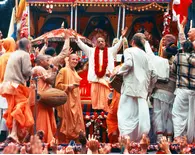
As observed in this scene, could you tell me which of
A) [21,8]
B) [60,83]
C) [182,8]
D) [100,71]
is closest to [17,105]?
[60,83]

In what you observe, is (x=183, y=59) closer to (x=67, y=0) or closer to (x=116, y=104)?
(x=116, y=104)

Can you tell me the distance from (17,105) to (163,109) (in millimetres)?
2536

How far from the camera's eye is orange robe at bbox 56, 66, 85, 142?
45.2 feet

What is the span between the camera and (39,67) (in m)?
13.0

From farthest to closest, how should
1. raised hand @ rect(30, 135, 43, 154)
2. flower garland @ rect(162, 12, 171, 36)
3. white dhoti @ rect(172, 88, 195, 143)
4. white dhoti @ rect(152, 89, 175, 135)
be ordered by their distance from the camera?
flower garland @ rect(162, 12, 171, 36), white dhoti @ rect(152, 89, 175, 135), white dhoti @ rect(172, 88, 195, 143), raised hand @ rect(30, 135, 43, 154)

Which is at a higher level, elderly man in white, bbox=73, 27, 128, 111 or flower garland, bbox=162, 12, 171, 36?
flower garland, bbox=162, 12, 171, 36

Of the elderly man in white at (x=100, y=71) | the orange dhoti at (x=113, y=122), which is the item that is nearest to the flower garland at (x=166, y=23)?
the elderly man in white at (x=100, y=71)

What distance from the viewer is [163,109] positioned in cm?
1323

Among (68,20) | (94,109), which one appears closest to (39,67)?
(94,109)

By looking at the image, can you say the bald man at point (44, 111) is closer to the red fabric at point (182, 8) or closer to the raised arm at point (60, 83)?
the raised arm at point (60, 83)

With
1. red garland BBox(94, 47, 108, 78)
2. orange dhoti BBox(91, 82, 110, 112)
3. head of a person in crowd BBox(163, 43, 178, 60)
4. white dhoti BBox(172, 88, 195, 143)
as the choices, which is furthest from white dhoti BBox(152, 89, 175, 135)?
red garland BBox(94, 47, 108, 78)

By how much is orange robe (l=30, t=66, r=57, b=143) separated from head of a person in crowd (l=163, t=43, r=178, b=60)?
84.5 inches

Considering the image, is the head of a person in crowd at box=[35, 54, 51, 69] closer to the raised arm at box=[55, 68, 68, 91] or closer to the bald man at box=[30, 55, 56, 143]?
the bald man at box=[30, 55, 56, 143]

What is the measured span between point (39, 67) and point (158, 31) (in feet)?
Result: 35.8
